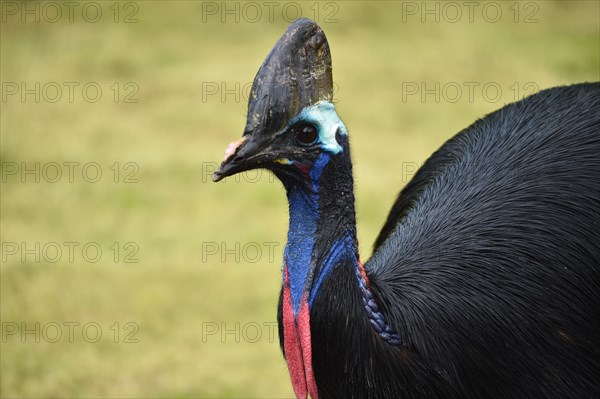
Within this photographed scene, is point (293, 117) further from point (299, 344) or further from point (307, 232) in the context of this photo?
point (299, 344)

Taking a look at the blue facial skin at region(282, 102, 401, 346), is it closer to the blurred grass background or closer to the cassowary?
the cassowary

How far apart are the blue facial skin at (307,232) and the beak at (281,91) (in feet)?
0.25

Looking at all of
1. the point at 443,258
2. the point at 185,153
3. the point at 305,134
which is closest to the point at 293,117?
the point at 305,134

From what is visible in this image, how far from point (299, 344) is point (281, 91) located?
0.78m

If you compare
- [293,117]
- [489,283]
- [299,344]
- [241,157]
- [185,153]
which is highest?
[185,153]

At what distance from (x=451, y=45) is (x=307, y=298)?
786cm

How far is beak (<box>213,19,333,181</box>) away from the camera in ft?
10.4

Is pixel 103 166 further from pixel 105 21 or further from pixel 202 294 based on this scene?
pixel 105 21

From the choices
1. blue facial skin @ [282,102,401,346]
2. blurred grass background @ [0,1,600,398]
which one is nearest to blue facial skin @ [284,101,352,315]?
blue facial skin @ [282,102,401,346]

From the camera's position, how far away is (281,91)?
321 centimetres

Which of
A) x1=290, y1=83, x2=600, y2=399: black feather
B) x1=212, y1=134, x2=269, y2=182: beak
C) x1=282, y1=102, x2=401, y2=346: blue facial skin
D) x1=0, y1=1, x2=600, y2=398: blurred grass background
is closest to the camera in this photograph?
x1=212, y1=134, x2=269, y2=182: beak

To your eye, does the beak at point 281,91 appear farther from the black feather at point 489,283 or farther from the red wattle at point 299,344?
the red wattle at point 299,344

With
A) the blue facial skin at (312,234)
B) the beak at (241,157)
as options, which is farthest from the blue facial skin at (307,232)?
the beak at (241,157)

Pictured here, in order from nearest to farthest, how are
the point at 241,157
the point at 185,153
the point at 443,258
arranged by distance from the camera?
the point at 241,157 → the point at 443,258 → the point at 185,153
